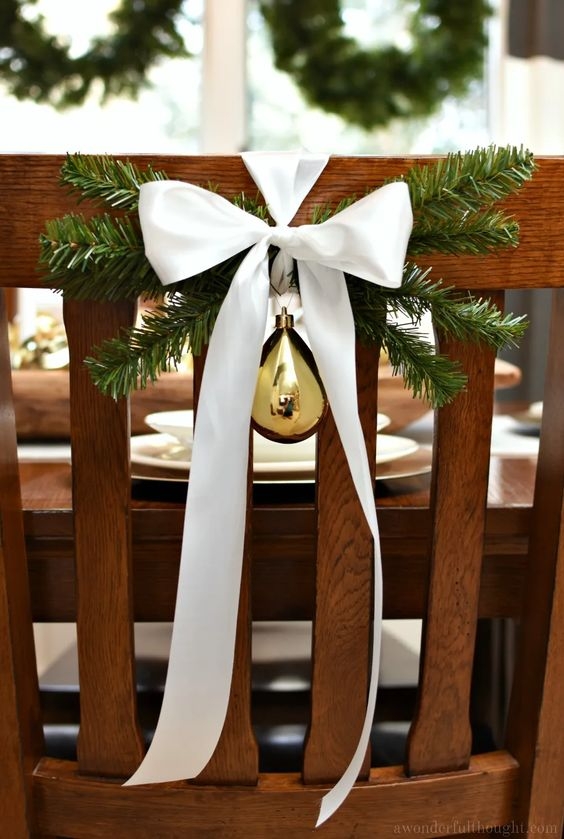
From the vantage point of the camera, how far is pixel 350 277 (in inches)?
22.4

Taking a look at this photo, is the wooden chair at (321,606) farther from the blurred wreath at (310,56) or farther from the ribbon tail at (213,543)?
the blurred wreath at (310,56)

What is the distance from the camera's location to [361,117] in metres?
2.82

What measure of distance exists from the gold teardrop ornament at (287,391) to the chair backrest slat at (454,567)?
0.31ft

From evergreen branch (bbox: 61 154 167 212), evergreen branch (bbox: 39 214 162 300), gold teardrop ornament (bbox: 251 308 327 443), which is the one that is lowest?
gold teardrop ornament (bbox: 251 308 327 443)

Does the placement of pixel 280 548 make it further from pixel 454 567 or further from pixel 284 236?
pixel 284 236

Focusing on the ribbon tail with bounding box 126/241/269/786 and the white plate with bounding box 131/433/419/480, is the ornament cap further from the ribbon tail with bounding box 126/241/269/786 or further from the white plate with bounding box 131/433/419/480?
the white plate with bounding box 131/433/419/480

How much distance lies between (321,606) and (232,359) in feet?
0.63

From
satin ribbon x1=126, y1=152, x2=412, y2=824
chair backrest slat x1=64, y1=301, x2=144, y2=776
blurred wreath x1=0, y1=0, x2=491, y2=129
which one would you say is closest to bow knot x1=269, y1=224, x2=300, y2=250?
satin ribbon x1=126, y1=152, x2=412, y2=824

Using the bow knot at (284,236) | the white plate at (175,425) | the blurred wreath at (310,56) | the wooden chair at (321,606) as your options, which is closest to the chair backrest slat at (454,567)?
the wooden chair at (321,606)

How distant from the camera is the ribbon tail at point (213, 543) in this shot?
538mm

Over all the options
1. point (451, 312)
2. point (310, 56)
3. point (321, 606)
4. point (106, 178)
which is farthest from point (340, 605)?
point (310, 56)

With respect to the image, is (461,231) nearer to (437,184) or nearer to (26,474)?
(437,184)

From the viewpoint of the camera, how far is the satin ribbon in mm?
514

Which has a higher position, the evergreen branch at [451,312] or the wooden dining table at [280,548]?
the evergreen branch at [451,312]
